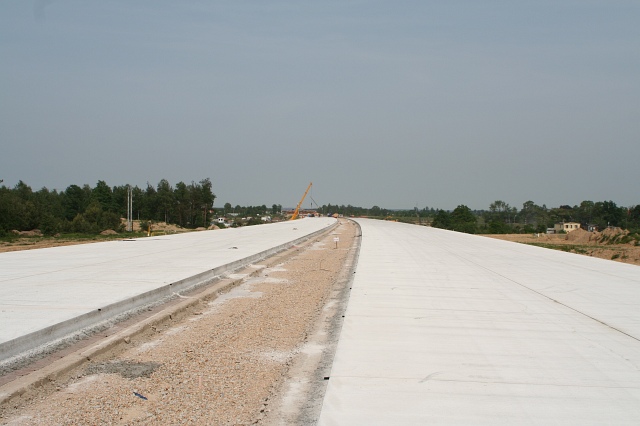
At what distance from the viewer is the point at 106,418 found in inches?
184

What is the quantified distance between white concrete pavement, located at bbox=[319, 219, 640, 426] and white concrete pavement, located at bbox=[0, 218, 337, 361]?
11.3ft

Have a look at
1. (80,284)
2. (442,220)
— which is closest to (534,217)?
(442,220)

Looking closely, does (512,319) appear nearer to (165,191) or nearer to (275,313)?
(275,313)

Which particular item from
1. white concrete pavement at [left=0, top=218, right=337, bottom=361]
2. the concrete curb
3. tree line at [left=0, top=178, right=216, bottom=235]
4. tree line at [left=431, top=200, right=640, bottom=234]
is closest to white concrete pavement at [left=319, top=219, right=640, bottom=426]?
the concrete curb

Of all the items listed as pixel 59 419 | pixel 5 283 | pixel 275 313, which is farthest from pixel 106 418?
pixel 5 283

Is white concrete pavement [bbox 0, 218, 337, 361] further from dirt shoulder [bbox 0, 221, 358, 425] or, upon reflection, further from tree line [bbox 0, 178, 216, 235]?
tree line [bbox 0, 178, 216, 235]

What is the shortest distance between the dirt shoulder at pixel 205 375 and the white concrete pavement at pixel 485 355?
1.44ft

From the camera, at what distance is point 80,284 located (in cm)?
1022

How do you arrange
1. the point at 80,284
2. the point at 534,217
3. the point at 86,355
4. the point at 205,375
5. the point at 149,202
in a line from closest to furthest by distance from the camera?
the point at 205,375, the point at 86,355, the point at 80,284, the point at 149,202, the point at 534,217

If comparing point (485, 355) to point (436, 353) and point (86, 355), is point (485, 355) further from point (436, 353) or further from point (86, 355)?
point (86, 355)

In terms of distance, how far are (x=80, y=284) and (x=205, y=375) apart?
210 inches

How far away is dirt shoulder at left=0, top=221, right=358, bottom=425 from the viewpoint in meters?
4.77

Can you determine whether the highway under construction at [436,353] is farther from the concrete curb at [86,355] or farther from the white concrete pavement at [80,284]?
the concrete curb at [86,355]

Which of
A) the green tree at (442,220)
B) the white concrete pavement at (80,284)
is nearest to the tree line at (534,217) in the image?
the green tree at (442,220)
